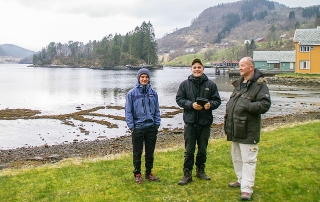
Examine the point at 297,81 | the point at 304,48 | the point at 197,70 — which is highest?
the point at 304,48

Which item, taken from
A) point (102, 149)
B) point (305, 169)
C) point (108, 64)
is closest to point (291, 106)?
point (102, 149)

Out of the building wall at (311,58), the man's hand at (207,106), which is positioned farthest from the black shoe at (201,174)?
the building wall at (311,58)

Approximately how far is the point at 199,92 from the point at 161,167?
11.5ft

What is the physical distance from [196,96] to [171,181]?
244 centimetres

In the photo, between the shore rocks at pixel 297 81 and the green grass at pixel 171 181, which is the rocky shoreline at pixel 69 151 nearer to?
the green grass at pixel 171 181

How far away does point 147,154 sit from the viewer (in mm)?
8266

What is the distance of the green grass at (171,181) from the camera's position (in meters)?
7.27

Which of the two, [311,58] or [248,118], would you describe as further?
[311,58]

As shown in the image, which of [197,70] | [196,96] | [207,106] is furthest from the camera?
[196,96]

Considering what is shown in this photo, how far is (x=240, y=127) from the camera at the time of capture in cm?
676

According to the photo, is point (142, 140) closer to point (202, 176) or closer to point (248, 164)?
point (202, 176)

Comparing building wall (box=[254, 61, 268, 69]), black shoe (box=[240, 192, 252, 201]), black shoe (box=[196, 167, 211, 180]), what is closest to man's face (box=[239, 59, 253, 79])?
black shoe (box=[240, 192, 252, 201])

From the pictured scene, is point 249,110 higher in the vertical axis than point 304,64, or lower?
lower

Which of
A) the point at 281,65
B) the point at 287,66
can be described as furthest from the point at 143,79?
the point at 281,65
